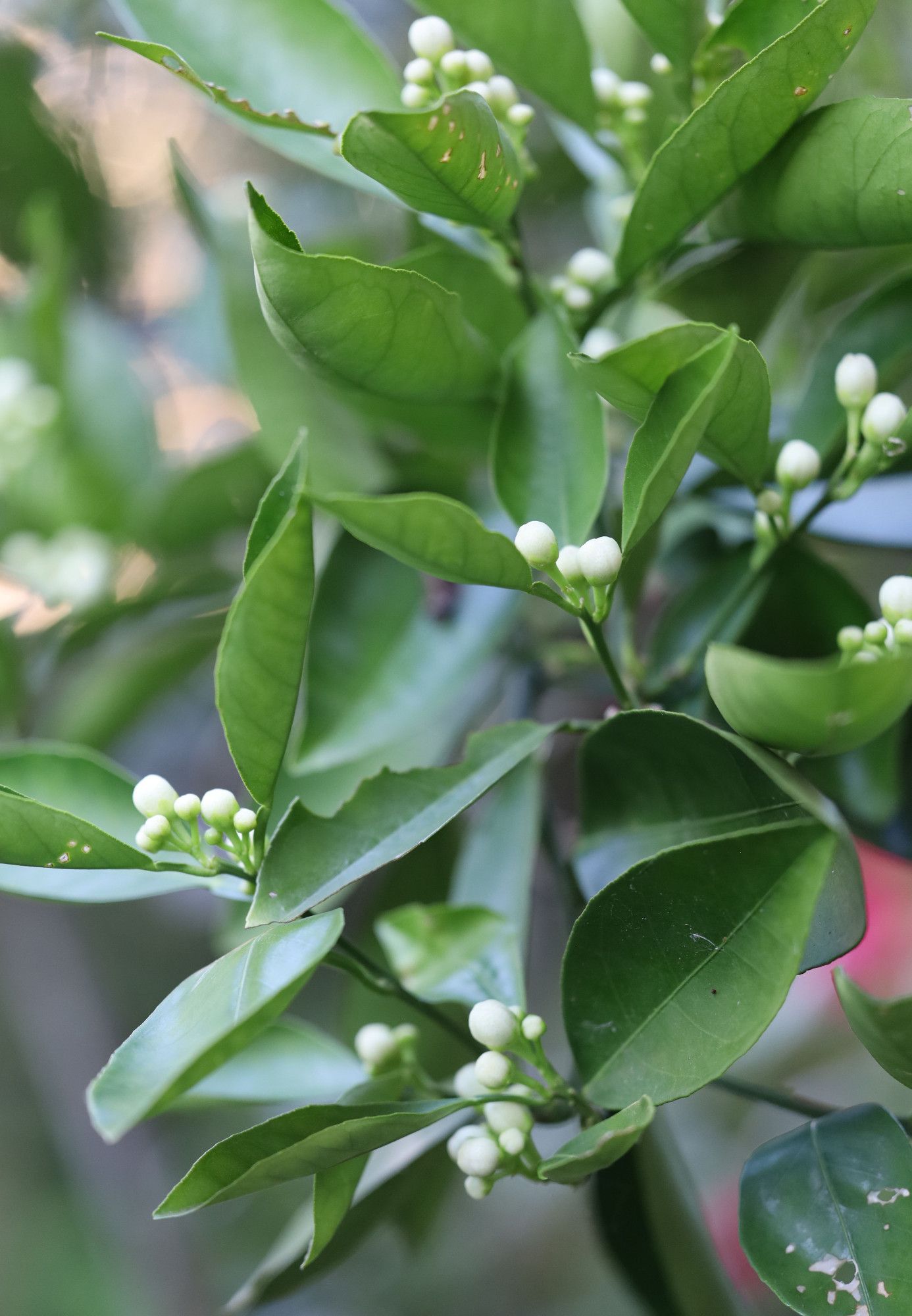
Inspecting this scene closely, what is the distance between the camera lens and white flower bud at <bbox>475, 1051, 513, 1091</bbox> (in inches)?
18.6

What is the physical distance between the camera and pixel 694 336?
1.36 feet

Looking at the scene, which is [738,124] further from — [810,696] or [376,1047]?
[376,1047]

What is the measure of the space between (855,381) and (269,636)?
0.29 m

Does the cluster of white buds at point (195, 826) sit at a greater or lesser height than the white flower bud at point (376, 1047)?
greater

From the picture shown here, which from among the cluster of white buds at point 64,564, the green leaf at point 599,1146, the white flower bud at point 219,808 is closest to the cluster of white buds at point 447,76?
the white flower bud at point 219,808

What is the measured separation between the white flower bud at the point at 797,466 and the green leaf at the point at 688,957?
19cm

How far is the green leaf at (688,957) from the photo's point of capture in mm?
393

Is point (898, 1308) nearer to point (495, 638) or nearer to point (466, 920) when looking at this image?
point (466, 920)

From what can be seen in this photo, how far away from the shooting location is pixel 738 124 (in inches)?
18.3

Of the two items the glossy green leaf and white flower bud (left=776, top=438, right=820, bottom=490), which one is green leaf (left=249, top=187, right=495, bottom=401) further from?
white flower bud (left=776, top=438, right=820, bottom=490)

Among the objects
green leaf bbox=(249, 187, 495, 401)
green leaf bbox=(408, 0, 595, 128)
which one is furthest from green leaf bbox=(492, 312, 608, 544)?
green leaf bbox=(408, 0, 595, 128)

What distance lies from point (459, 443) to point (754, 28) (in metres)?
0.27

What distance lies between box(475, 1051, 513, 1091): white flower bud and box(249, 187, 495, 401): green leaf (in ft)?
0.98

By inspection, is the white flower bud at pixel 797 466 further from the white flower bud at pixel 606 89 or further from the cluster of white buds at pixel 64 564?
the cluster of white buds at pixel 64 564
